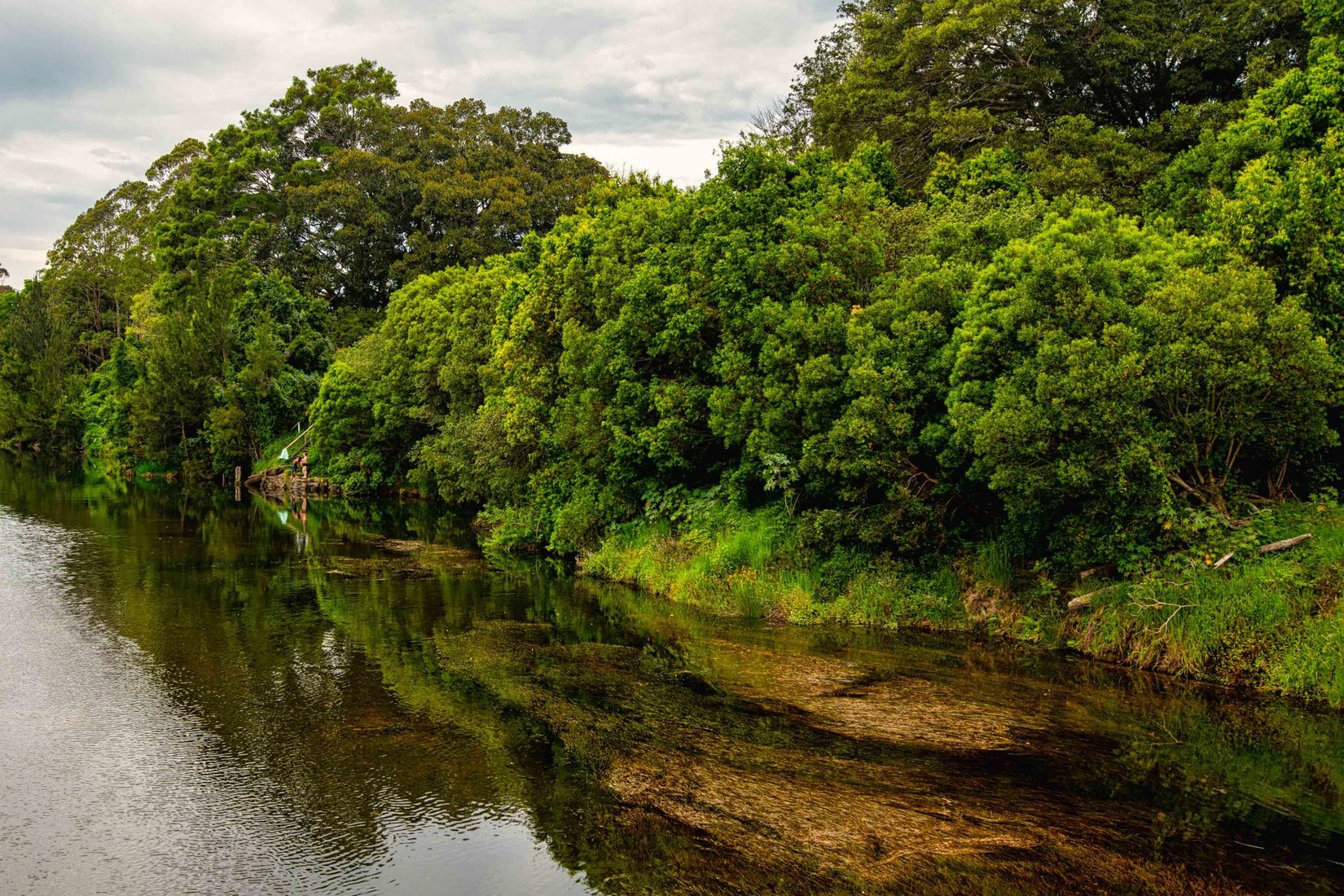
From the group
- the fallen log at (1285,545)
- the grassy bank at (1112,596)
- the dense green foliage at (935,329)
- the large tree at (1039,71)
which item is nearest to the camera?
the grassy bank at (1112,596)

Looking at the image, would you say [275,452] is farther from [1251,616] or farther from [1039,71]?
[1251,616]

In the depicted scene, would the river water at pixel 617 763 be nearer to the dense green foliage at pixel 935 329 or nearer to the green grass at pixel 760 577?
the green grass at pixel 760 577

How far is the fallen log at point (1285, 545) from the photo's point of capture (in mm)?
14078

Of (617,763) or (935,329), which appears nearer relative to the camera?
(617,763)

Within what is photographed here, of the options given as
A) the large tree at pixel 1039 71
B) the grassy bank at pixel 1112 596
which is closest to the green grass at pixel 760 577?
the grassy bank at pixel 1112 596

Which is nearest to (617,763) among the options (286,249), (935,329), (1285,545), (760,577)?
(760,577)

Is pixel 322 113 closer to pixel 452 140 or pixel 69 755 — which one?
pixel 452 140

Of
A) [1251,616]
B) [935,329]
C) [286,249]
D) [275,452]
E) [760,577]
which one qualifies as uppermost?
[286,249]

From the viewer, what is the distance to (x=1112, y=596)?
15391mm

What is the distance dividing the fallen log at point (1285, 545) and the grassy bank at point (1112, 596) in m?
0.07

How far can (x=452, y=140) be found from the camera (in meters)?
64.2

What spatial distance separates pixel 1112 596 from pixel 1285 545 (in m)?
2.54

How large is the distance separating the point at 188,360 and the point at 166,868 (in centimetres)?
5120

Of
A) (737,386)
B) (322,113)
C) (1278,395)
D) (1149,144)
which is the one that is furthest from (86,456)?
(1278,395)
